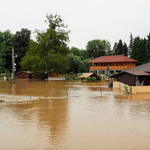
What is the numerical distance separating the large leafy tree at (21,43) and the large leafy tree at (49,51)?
1855 cm

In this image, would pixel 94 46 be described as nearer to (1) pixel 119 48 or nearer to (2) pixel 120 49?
(1) pixel 119 48

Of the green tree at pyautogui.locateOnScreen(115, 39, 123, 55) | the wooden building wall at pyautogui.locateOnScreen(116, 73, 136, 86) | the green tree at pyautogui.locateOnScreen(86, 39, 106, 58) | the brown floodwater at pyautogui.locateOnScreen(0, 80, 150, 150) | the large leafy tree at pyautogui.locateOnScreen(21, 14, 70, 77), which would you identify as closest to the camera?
the brown floodwater at pyautogui.locateOnScreen(0, 80, 150, 150)

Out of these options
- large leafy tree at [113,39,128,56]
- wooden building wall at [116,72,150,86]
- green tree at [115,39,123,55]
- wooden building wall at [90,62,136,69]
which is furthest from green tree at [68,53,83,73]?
wooden building wall at [116,72,150,86]

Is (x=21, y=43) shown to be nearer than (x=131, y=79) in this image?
No

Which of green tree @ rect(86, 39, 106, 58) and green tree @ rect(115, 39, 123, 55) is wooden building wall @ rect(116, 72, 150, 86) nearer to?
green tree @ rect(115, 39, 123, 55)

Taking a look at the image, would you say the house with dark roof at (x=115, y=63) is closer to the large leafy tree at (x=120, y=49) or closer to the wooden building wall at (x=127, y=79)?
the large leafy tree at (x=120, y=49)

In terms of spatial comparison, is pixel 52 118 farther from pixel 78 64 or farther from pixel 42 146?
pixel 78 64

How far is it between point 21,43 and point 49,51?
82.6 feet

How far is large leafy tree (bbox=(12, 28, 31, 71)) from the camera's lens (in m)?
88.6

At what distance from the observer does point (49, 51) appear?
67.9 m

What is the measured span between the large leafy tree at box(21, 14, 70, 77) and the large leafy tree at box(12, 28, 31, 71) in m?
18.6

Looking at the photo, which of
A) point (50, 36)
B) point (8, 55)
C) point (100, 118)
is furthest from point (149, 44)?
point (100, 118)

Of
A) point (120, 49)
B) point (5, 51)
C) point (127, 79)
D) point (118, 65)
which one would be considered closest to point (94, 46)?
point (120, 49)

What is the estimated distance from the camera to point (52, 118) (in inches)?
654
